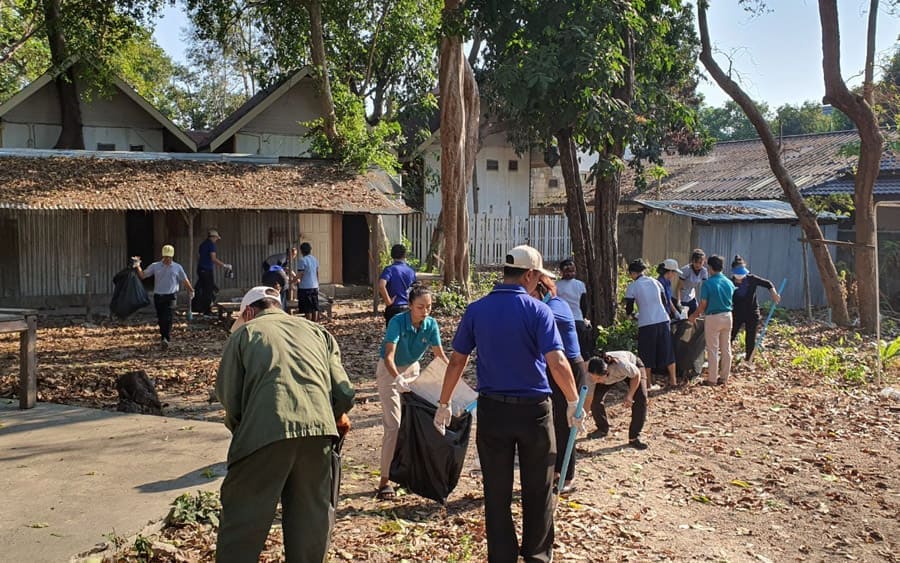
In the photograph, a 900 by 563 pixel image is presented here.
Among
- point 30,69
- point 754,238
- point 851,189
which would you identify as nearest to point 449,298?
point 754,238

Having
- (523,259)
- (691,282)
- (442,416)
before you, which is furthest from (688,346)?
(523,259)

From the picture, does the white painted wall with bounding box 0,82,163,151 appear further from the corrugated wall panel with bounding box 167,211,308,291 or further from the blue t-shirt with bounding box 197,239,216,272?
the blue t-shirt with bounding box 197,239,216,272

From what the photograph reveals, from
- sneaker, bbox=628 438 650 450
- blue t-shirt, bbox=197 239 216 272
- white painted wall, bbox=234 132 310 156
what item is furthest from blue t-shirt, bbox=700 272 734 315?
white painted wall, bbox=234 132 310 156

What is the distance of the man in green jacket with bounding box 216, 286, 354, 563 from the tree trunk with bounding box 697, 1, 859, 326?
13775mm

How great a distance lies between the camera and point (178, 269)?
42.3 feet

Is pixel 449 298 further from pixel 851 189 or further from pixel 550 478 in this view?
pixel 550 478

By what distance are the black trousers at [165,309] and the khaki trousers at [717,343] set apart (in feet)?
26.4

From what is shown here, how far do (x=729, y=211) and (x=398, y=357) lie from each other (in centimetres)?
1500

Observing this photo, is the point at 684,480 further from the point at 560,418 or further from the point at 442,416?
the point at 442,416

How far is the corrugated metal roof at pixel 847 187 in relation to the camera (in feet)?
70.0

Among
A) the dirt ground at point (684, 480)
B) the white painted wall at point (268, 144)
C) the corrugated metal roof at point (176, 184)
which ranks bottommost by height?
the dirt ground at point (684, 480)

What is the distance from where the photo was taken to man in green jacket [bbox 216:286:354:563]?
13.3 feet

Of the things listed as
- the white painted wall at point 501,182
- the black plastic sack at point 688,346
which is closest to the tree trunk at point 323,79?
the white painted wall at point 501,182

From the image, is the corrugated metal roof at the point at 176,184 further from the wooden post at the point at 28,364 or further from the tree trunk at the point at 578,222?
the wooden post at the point at 28,364
